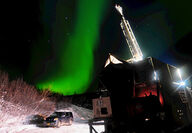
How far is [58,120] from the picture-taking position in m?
13.8

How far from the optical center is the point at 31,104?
69.8 ft

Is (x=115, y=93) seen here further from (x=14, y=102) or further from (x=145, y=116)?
(x=14, y=102)

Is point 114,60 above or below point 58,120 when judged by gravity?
above

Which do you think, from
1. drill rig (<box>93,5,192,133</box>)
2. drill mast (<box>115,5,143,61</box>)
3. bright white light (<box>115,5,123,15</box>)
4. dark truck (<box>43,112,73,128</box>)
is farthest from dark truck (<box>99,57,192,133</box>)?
bright white light (<box>115,5,123,15</box>)

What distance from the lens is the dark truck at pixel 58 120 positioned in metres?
13.2

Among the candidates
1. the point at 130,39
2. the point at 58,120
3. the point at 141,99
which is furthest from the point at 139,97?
the point at 58,120

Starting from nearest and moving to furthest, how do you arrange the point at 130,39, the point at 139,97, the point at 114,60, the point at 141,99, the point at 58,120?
the point at 141,99 → the point at 139,97 → the point at 114,60 → the point at 58,120 → the point at 130,39

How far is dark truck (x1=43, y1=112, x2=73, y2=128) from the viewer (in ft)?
43.4

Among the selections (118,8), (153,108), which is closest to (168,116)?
(153,108)

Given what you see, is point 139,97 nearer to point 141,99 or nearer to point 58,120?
point 141,99

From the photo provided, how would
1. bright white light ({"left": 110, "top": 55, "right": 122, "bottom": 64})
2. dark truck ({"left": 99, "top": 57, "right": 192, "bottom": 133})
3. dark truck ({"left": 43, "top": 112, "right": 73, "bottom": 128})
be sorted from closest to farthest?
dark truck ({"left": 99, "top": 57, "right": 192, "bottom": 133})
bright white light ({"left": 110, "top": 55, "right": 122, "bottom": 64})
dark truck ({"left": 43, "top": 112, "right": 73, "bottom": 128})

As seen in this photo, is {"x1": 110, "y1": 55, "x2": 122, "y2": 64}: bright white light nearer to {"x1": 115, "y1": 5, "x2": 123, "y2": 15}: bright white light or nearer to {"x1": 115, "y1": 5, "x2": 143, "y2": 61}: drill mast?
{"x1": 115, "y1": 5, "x2": 143, "y2": 61}: drill mast

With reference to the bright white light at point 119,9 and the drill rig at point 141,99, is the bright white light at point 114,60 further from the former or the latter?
the bright white light at point 119,9

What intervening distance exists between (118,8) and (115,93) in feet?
39.6
